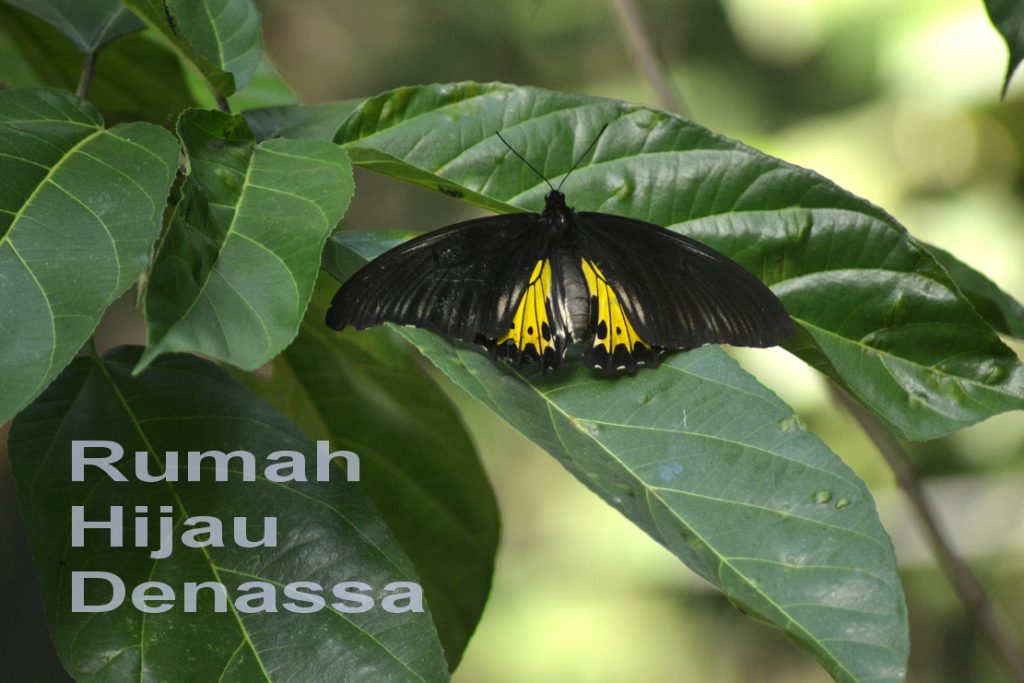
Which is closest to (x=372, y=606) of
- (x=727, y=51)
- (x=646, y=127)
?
(x=646, y=127)

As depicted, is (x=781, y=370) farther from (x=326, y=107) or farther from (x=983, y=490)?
(x=326, y=107)

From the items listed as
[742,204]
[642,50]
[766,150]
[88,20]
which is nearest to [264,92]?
[88,20]

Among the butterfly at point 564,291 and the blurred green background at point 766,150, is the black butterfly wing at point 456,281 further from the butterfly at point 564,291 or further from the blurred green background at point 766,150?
the blurred green background at point 766,150

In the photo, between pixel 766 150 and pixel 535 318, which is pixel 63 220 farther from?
pixel 766 150

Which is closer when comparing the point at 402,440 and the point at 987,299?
the point at 987,299

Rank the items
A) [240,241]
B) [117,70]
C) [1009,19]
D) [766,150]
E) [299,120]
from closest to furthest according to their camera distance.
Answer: [240,241], [1009,19], [299,120], [117,70], [766,150]

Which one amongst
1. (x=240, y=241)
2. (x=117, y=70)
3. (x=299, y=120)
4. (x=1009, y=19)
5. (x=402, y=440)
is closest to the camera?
(x=240, y=241)

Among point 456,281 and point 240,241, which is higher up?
point 456,281
